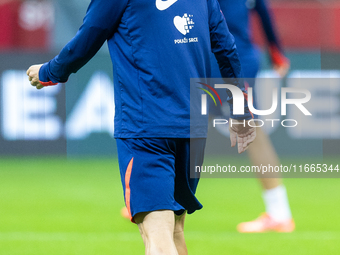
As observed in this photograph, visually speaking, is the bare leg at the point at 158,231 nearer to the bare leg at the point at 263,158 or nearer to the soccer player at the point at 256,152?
the soccer player at the point at 256,152

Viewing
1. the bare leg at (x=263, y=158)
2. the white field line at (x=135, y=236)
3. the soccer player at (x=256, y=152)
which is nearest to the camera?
the white field line at (x=135, y=236)

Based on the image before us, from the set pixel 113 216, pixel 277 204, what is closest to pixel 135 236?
pixel 113 216

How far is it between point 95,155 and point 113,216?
3.53m

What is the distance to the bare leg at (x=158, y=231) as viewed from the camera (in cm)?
202

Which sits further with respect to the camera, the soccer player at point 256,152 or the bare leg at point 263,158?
the bare leg at point 263,158

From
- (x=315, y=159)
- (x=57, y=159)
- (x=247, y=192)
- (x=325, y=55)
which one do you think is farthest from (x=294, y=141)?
(x=57, y=159)

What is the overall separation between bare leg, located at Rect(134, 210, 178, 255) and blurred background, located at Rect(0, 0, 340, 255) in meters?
1.33

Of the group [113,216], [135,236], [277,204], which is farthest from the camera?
[113,216]

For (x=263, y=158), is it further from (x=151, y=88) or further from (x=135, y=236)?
(x=151, y=88)

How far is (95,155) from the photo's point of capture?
7977 mm

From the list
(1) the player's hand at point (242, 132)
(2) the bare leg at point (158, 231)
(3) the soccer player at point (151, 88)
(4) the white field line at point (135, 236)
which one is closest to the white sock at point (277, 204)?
(4) the white field line at point (135, 236)

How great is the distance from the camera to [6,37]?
9.98 m

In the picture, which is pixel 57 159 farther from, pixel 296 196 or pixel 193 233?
pixel 193 233

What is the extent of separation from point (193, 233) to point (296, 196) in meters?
2.01
